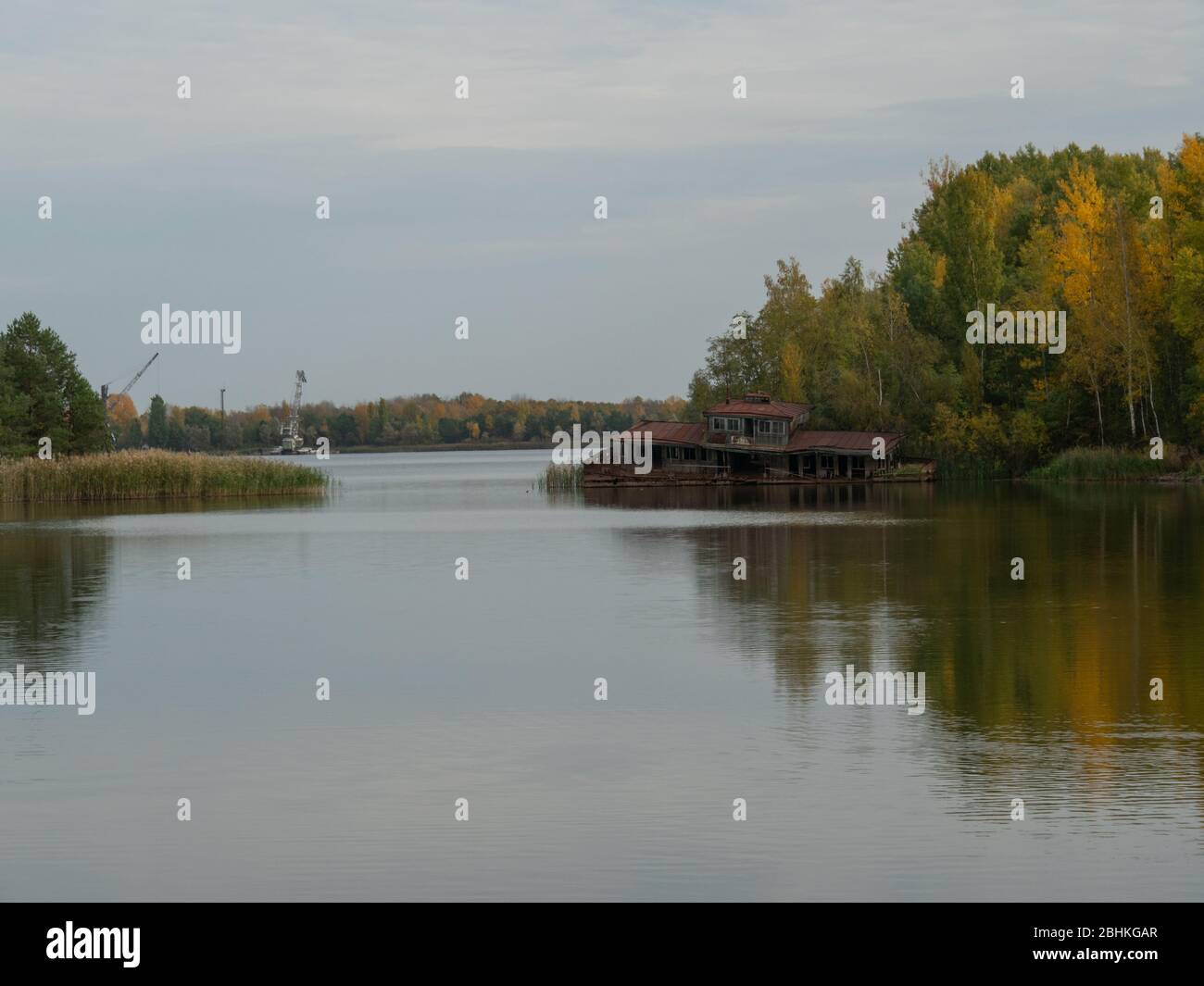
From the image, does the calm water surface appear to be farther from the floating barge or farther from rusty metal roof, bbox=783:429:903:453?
the floating barge

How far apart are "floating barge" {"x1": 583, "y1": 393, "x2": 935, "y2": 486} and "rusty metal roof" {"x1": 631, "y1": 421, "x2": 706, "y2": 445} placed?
0.22 feet

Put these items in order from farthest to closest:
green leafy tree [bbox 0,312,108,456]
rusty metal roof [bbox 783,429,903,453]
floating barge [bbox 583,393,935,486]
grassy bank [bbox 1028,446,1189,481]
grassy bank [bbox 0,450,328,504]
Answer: floating barge [bbox 583,393,935,486], rusty metal roof [bbox 783,429,903,453], green leafy tree [bbox 0,312,108,456], grassy bank [bbox 1028,446,1189,481], grassy bank [bbox 0,450,328,504]

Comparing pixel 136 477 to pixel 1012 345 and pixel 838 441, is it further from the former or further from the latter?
pixel 1012 345

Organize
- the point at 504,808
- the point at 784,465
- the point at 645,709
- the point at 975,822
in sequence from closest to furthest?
the point at 975,822 < the point at 504,808 < the point at 645,709 < the point at 784,465

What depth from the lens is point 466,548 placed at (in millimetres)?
48000

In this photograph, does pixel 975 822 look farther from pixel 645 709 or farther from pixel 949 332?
pixel 949 332

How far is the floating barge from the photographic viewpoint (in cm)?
9688

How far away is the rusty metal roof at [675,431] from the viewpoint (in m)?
104

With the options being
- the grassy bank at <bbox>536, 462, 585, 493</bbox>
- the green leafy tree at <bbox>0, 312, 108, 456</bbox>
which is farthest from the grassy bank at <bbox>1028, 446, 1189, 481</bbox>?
the green leafy tree at <bbox>0, 312, 108, 456</bbox>

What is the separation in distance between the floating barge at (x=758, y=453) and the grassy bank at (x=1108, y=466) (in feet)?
32.3

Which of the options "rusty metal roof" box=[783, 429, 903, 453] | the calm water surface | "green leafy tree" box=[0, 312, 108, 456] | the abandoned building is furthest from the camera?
the abandoned building

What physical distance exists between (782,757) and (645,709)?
345 cm

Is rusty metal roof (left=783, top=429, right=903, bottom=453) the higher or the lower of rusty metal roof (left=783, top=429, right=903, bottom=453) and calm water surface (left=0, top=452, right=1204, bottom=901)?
the higher
